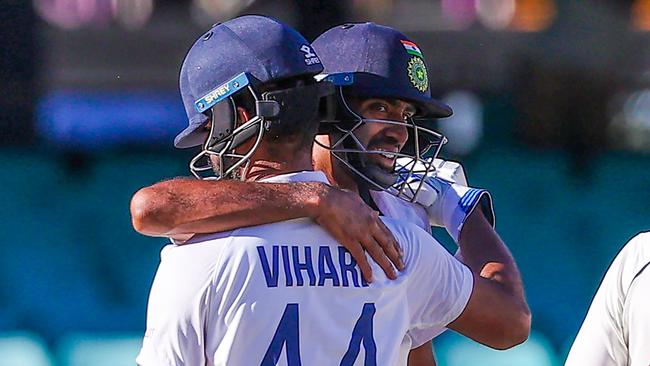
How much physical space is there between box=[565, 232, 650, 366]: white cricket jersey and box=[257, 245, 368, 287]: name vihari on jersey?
→ 0.72 metres

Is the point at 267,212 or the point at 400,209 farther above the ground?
the point at 267,212

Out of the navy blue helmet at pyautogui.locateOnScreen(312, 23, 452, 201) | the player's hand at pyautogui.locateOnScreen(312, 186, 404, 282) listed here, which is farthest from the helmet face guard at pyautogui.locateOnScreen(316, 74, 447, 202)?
the player's hand at pyautogui.locateOnScreen(312, 186, 404, 282)

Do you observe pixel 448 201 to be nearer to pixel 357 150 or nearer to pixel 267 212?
pixel 357 150

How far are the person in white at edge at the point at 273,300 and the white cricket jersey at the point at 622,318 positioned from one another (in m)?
0.62

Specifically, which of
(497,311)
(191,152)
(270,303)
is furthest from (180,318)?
(191,152)

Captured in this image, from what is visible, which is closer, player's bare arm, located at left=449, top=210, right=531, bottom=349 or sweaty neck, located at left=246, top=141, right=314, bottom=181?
sweaty neck, located at left=246, top=141, right=314, bottom=181

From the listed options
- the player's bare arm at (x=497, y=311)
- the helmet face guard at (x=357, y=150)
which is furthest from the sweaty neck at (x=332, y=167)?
the player's bare arm at (x=497, y=311)

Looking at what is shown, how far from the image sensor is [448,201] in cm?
240

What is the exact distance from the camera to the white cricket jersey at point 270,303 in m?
1.70

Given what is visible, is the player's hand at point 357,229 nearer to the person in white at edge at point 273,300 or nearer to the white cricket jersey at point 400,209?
the person in white at edge at point 273,300

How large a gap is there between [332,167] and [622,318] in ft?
2.14

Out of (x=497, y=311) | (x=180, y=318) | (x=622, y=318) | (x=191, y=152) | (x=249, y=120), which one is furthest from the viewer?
(x=191, y=152)

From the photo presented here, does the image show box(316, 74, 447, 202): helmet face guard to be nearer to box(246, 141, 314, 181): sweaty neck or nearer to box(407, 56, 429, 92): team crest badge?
box(407, 56, 429, 92): team crest badge

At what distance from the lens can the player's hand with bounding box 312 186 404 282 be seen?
1771 millimetres
